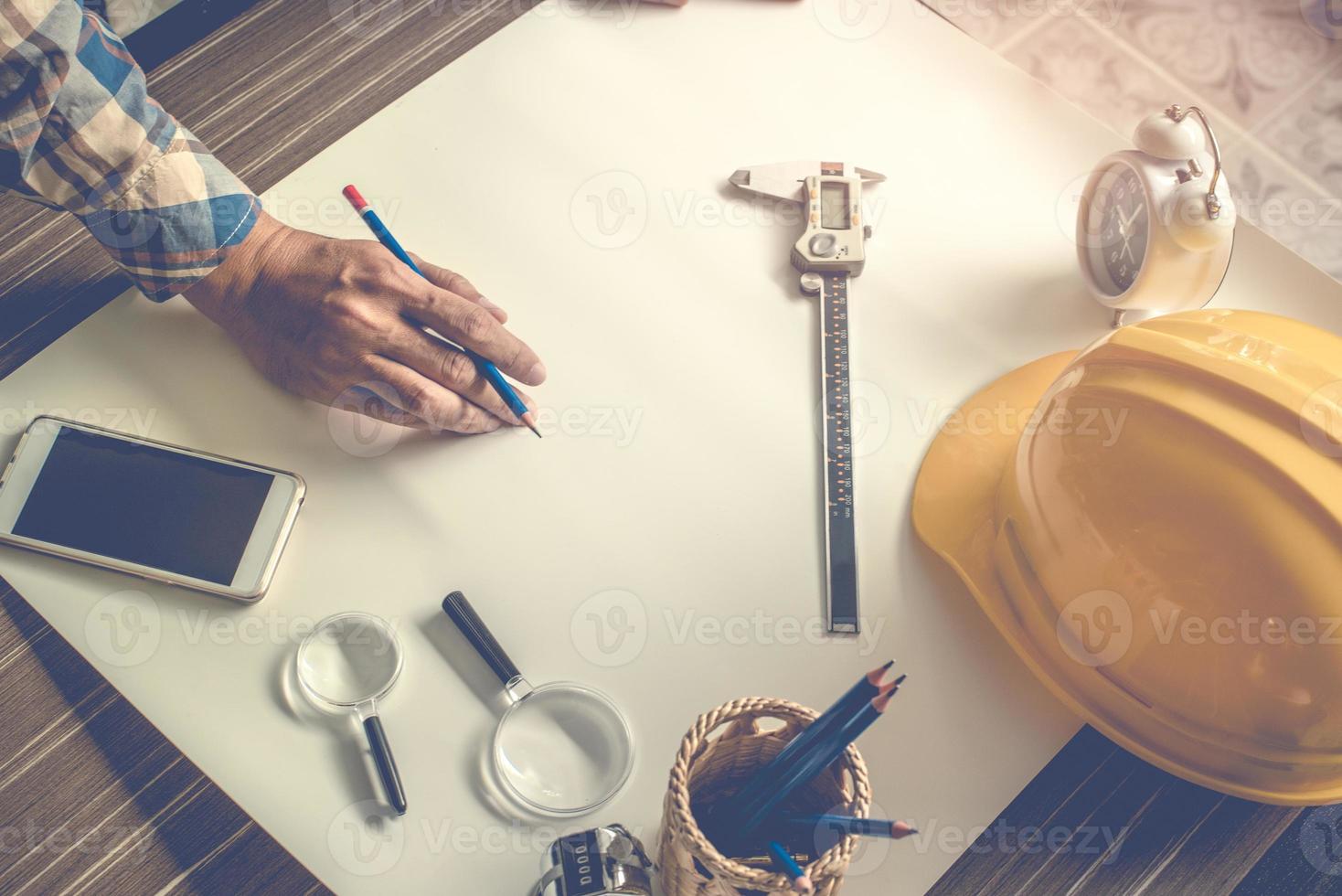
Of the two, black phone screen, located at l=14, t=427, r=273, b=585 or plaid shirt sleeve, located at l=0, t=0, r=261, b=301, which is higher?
plaid shirt sleeve, located at l=0, t=0, r=261, b=301

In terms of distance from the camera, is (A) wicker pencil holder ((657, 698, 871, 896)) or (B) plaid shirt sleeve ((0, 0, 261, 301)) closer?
(A) wicker pencil holder ((657, 698, 871, 896))

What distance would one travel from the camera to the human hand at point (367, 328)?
0.78 metres

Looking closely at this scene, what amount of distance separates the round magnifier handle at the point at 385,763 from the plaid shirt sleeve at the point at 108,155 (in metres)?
0.41

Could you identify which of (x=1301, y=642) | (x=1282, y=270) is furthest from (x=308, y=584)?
(x=1282, y=270)

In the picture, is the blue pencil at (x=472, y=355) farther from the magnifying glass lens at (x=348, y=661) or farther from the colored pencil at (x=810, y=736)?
the colored pencil at (x=810, y=736)

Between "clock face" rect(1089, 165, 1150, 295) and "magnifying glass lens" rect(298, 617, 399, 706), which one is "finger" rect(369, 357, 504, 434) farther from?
"clock face" rect(1089, 165, 1150, 295)

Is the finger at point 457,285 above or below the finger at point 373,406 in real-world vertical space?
above

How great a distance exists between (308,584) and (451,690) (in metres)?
0.14

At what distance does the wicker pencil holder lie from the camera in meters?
0.52

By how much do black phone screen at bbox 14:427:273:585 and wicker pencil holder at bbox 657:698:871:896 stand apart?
0.39 metres

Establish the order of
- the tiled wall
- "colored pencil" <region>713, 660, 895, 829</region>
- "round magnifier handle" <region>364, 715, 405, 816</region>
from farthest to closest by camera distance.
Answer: the tiled wall < "round magnifier handle" <region>364, 715, 405, 816</region> < "colored pencil" <region>713, 660, 895, 829</region>

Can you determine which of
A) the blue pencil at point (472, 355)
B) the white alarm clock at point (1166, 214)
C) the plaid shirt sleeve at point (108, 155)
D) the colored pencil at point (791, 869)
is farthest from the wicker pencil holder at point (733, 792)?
the plaid shirt sleeve at point (108, 155)

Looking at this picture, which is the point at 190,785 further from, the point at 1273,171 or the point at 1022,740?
the point at 1273,171

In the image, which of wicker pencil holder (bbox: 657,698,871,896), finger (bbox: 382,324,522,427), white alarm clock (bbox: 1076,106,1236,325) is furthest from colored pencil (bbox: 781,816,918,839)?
white alarm clock (bbox: 1076,106,1236,325)
